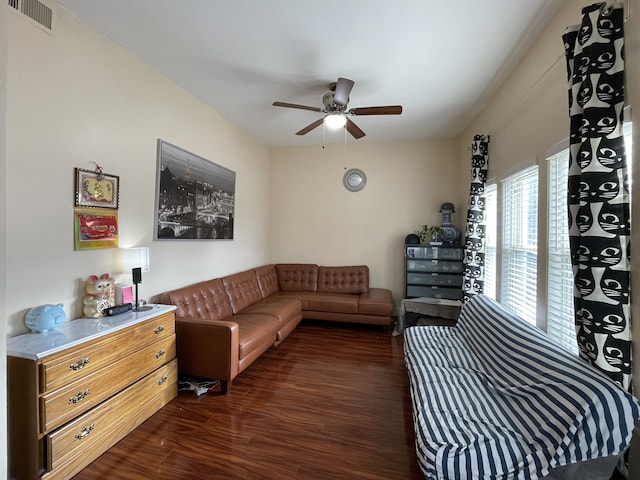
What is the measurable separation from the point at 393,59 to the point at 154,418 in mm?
3567

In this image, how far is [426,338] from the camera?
2.63 meters

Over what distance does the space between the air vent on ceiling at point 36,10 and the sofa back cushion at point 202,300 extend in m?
2.16

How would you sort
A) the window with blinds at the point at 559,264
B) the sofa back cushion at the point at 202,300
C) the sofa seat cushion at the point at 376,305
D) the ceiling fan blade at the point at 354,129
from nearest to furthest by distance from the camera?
the window with blinds at the point at 559,264 < the sofa back cushion at the point at 202,300 < the ceiling fan blade at the point at 354,129 < the sofa seat cushion at the point at 376,305

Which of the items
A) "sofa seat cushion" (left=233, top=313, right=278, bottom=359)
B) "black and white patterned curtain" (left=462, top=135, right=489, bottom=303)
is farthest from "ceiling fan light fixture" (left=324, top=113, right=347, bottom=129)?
Answer: "sofa seat cushion" (left=233, top=313, right=278, bottom=359)

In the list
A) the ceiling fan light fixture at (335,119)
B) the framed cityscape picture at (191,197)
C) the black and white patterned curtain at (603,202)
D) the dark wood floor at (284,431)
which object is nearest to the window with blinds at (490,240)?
the dark wood floor at (284,431)

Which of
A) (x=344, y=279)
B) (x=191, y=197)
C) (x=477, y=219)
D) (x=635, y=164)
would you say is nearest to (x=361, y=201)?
(x=344, y=279)

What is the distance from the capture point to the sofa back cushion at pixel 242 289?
3.56 metres

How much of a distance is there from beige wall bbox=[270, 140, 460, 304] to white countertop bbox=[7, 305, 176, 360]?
328cm

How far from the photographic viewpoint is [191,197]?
3176mm

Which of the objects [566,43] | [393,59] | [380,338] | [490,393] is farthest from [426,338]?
[393,59]

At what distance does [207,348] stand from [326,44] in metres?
2.76

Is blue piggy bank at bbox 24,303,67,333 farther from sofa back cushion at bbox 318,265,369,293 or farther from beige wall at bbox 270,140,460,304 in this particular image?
beige wall at bbox 270,140,460,304

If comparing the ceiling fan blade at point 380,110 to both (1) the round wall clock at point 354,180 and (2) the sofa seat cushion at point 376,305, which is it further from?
(2) the sofa seat cushion at point 376,305

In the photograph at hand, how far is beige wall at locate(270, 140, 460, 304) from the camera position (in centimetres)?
473
